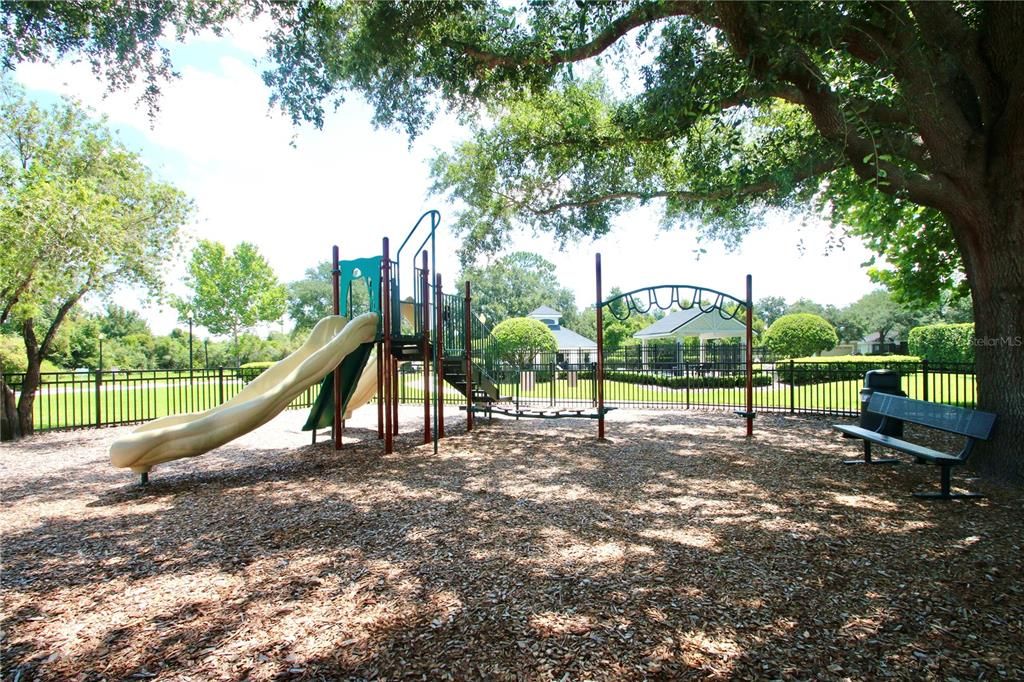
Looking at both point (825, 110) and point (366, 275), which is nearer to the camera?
point (825, 110)

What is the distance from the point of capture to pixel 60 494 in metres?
6.07

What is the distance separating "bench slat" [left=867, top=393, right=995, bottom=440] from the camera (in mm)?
5047

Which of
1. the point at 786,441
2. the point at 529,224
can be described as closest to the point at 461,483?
the point at 786,441

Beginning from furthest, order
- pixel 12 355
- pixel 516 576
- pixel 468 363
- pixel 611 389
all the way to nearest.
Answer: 1. pixel 611 389
2. pixel 12 355
3. pixel 468 363
4. pixel 516 576

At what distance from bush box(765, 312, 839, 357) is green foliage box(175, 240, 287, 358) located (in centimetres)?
3748

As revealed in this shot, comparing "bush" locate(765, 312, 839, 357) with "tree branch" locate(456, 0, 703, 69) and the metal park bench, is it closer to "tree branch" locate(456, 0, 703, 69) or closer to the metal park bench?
the metal park bench

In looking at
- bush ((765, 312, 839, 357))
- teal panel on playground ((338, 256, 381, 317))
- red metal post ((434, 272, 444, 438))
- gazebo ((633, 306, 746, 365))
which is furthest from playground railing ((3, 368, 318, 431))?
gazebo ((633, 306, 746, 365))

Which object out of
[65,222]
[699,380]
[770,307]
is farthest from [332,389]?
[770,307]

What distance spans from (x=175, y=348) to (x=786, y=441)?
53.5 meters

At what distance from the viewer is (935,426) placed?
5824mm

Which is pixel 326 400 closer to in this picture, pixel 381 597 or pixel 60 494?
pixel 60 494

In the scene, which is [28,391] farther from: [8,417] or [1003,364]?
[1003,364]

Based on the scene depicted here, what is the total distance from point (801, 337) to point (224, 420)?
26.1 meters

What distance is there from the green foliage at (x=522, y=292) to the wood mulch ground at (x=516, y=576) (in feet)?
169
